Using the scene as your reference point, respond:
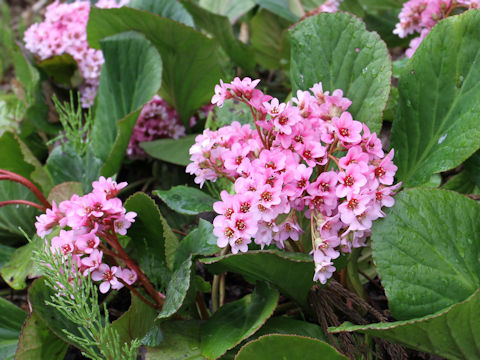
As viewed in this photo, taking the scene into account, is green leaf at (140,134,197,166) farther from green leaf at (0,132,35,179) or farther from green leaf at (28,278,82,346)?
green leaf at (28,278,82,346)

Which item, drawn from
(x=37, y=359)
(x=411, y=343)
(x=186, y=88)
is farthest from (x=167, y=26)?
(x=411, y=343)

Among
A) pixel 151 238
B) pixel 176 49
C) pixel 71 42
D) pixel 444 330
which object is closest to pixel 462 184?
pixel 444 330

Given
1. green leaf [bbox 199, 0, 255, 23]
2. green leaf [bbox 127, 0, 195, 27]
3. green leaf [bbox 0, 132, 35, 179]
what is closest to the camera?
green leaf [bbox 0, 132, 35, 179]

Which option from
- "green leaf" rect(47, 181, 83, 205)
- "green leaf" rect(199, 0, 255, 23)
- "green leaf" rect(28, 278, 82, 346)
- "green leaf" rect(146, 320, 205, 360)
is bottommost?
"green leaf" rect(28, 278, 82, 346)

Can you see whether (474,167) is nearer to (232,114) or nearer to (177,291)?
(232,114)

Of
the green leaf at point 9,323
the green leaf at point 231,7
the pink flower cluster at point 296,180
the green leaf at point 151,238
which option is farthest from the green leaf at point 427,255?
the green leaf at point 231,7

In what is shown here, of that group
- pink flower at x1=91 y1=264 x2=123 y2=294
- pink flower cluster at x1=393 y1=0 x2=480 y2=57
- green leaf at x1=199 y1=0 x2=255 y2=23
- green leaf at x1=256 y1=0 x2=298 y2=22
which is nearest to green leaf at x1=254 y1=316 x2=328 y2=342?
pink flower at x1=91 y1=264 x2=123 y2=294
